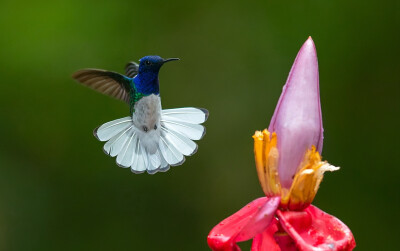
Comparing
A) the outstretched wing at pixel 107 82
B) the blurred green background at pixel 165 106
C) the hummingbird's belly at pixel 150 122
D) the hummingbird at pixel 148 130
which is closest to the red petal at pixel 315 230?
the hummingbird at pixel 148 130

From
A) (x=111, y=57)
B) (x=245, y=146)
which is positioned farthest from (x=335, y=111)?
(x=111, y=57)

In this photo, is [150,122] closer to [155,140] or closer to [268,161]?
[155,140]

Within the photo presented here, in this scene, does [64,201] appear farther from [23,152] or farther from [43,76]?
[43,76]

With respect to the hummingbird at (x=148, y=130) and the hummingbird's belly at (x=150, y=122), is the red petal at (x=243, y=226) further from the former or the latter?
the hummingbird's belly at (x=150, y=122)

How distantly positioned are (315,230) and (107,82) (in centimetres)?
105

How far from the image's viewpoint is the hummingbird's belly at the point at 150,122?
6.24 feet

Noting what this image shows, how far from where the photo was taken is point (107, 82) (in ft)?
6.75

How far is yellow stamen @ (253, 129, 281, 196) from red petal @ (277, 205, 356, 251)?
0.05 metres

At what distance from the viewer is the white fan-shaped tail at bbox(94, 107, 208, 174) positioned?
182 cm

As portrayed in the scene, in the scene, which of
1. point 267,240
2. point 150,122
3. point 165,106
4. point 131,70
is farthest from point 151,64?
point 165,106

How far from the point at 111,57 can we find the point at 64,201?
84 cm

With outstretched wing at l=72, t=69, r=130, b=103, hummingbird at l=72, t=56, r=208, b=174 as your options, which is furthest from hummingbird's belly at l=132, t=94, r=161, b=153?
outstretched wing at l=72, t=69, r=130, b=103

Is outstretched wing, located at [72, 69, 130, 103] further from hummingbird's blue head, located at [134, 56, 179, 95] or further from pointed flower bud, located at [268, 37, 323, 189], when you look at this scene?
pointed flower bud, located at [268, 37, 323, 189]

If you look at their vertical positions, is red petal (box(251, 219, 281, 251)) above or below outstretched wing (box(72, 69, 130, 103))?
below
